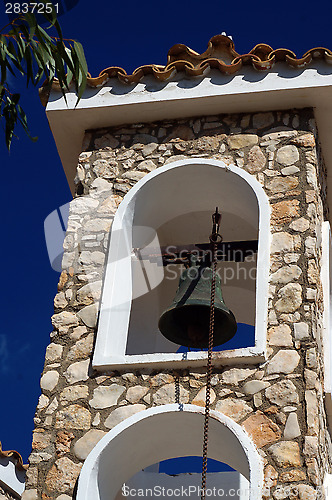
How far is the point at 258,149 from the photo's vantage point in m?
7.10

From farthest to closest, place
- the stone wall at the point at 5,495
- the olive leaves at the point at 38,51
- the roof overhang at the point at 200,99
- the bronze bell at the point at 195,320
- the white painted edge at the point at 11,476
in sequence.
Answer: the stone wall at the point at 5,495 → the white painted edge at the point at 11,476 → the roof overhang at the point at 200,99 → the bronze bell at the point at 195,320 → the olive leaves at the point at 38,51

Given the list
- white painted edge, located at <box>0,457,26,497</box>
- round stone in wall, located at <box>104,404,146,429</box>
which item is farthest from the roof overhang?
white painted edge, located at <box>0,457,26,497</box>

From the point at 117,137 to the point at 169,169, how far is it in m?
0.66

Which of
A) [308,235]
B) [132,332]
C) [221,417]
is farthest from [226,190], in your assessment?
[221,417]

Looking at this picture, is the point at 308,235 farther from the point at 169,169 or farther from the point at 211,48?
the point at 211,48

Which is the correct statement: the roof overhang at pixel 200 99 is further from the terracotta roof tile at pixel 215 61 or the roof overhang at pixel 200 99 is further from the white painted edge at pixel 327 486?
the white painted edge at pixel 327 486

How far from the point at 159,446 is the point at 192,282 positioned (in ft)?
3.80

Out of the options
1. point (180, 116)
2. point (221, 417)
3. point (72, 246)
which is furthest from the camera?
point (180, 116)

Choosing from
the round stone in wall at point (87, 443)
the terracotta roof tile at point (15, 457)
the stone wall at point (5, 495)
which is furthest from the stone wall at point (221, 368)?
the stone wall at point (5, 495)

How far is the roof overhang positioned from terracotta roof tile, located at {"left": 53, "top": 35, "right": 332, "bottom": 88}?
0.16 feet

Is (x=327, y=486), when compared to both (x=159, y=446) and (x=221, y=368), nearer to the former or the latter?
(x=221, y=368)

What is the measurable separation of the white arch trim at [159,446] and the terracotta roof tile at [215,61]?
9.26 feet

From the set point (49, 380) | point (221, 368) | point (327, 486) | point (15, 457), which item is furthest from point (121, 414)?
point (15, 457)

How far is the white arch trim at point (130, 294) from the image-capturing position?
605 centimetres
